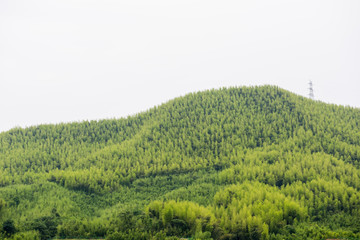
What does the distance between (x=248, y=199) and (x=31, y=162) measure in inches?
806

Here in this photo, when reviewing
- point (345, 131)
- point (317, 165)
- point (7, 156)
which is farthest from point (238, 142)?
point (7, 156)

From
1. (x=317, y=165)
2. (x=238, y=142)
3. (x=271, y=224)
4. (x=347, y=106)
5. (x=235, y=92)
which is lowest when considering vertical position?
(x=271, y=224)

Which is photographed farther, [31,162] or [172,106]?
[172,106]

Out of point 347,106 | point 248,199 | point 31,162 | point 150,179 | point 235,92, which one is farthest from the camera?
point 235,92

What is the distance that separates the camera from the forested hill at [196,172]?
15.5m

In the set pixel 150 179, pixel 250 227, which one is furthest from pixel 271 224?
pixel 150 179

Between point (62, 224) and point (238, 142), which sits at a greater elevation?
→ point (238, 142)

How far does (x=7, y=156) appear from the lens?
2983 cm

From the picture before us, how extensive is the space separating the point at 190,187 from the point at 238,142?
8874 millimetres

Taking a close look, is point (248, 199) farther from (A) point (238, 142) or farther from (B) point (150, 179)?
(A) point (238, 142)

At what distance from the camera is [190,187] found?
22.8m

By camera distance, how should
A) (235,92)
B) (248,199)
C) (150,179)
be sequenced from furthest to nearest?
(235,92)
(150,179)
(248,199)

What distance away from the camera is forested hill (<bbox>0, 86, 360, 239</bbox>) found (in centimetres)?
1548

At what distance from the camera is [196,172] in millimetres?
25891
